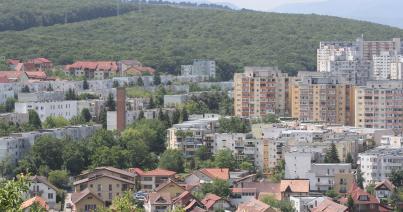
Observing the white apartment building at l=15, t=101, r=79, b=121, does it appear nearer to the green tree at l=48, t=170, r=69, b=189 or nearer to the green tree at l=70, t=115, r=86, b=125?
the green tree at l=70, t=115, r=86, b=125

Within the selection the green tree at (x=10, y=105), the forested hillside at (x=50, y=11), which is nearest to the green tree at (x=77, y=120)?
the green tree at (x=10, y=105)

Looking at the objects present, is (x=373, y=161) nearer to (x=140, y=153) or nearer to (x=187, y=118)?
(x=140, y=153)

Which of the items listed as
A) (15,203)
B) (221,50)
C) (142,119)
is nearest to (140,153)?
(142,119)

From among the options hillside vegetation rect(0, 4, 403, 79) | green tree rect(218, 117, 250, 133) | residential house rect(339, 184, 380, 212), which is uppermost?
hillside vegetation rect(0, 4, 403, 79)

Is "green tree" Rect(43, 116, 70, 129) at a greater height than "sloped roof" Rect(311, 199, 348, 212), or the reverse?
"green tree" Rect(43, 116, 70, 129)

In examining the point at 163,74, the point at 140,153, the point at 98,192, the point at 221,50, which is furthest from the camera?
the point at 221,50

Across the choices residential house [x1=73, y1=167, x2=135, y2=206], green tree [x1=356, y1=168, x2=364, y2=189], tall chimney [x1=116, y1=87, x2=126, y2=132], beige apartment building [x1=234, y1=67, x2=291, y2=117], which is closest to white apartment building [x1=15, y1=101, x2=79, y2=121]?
tall chimney [x1=116, y1=87, x2=126, y2=132]
